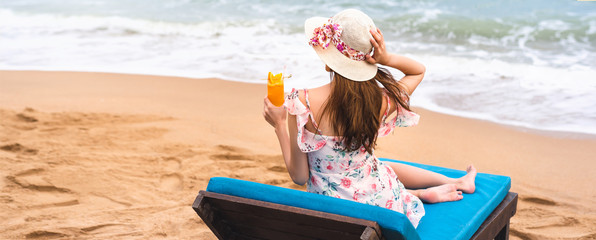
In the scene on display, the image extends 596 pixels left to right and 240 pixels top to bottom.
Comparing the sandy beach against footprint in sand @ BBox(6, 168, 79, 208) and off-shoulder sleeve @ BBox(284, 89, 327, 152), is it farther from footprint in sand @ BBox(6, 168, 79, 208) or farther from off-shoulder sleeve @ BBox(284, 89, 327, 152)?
off-shoulder sleeve @ BBox(284, 89, 327, 152)

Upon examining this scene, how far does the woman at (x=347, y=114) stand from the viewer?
7.79ft

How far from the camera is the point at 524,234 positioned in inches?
145

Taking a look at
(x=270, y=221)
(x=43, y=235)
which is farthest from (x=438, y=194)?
(x=43, y=235)

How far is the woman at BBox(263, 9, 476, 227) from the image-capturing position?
2.38m

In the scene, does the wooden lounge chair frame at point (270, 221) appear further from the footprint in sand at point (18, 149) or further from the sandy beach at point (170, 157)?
the footprint in sand at point (18, 149)

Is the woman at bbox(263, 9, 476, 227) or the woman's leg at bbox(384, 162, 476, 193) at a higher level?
the woman at bbox(263, 9, 476, 227)

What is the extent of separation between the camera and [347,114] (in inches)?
94.1

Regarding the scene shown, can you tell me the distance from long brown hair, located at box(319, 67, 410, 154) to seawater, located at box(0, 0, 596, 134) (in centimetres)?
366

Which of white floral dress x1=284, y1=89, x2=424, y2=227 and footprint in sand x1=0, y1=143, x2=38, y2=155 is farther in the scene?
footprint in sand x1=0, y1=143, x2=38, y2=155

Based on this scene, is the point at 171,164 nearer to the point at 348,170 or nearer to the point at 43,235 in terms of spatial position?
the point at 43,235

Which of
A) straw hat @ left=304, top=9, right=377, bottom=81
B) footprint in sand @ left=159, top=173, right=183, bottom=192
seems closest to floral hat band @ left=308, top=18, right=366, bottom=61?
straw hat @ left=304, top=9, right=377, bottom=81

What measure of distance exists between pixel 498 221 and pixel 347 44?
1.39 metres

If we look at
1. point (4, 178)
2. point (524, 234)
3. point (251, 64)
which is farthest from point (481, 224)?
point (251, 64)

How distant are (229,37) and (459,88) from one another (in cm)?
503
